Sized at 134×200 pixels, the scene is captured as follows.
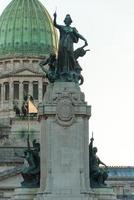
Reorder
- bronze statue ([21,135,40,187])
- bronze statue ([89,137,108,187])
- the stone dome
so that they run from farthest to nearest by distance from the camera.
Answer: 1. the stone dome
2. bronze statue ([89,137,108,187])
3. bronze statue ([21,135,40,187])

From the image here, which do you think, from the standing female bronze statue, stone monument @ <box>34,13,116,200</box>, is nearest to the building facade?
the standing female bronze statue

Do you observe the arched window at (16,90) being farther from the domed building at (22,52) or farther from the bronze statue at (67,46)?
the bronze statue at (67,46)

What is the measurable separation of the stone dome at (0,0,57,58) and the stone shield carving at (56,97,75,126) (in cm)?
8766

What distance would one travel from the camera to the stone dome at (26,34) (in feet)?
474

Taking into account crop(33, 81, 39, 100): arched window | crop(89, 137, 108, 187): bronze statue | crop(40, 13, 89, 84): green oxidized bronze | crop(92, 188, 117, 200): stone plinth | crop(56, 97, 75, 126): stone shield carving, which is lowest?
crop(92, 188, 117, 200): stone plinth

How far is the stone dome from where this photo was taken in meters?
144

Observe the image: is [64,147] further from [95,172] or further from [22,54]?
[22,54]

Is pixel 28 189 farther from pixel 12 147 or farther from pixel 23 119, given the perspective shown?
pixel 23 119

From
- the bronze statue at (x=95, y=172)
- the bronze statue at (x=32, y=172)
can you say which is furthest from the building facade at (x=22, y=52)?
the bronze statue at (x=95, y=172)

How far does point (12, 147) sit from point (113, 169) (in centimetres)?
6480

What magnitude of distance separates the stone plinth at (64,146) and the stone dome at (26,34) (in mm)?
87678

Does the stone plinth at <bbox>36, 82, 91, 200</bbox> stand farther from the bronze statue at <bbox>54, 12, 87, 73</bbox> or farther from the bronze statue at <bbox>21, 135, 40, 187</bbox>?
the bronze statue at <bbox>54, 12, 87, 73</bbox>

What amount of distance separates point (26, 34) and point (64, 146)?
91667 millimetres

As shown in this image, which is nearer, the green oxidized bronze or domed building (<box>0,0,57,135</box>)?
the green oxidized bronze
